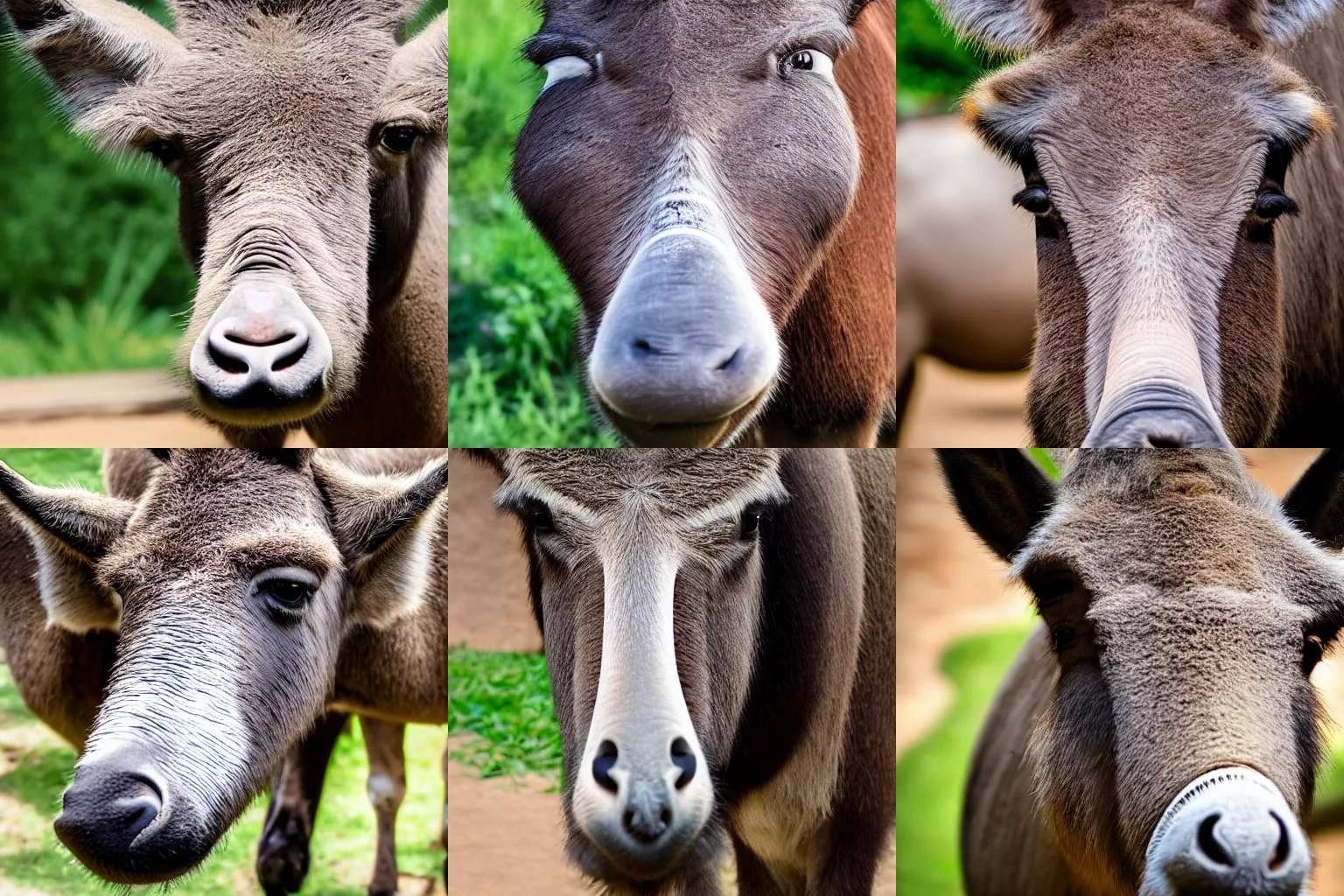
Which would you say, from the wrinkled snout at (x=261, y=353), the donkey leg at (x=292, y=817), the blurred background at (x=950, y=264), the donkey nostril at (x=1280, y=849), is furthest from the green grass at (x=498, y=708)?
the donkey nostril at (x=1280, y=849)

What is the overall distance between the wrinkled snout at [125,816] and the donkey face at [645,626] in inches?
22.4

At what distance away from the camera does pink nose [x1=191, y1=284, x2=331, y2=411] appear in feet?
5.84

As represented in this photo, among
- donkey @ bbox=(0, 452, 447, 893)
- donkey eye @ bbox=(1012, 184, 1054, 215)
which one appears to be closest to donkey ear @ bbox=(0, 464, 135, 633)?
donkey @ bbox=(0, 452, 447, 893)

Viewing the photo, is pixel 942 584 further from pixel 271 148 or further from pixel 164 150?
pixel 164 150

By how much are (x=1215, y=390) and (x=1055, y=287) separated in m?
0.27

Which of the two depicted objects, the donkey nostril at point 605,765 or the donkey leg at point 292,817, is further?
the donkey leg at point 292,817

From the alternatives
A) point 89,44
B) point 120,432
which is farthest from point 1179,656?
point 120,432

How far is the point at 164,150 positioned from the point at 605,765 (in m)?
1.13

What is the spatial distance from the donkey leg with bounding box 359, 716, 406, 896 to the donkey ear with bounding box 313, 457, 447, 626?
0.35 m

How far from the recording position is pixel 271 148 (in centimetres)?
184

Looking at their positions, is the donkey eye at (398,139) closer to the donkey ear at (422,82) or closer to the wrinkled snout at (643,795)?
the donkey ear at (422,82)

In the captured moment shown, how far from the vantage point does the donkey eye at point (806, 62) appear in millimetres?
1795

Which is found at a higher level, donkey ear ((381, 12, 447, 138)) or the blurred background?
donkey ear ((381, 12, 447, 138))

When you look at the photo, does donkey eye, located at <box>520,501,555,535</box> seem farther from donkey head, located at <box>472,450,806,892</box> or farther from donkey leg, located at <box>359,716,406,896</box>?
donkey leg, located at <box>359,716,406,896</box>
